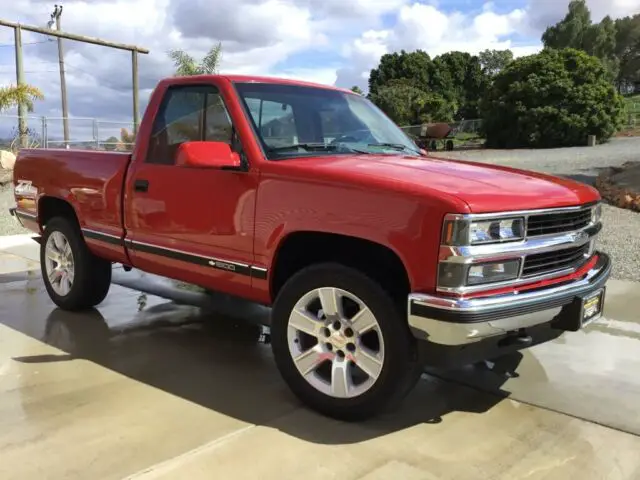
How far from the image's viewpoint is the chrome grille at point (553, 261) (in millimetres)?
3297

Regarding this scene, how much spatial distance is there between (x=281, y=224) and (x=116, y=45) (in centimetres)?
2041

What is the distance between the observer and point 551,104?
3114 cm

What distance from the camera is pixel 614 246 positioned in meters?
8.33

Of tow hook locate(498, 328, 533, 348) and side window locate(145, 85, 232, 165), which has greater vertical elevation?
side window locate(145, 85, 232, 165)

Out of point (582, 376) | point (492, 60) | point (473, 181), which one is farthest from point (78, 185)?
point (492, 60)

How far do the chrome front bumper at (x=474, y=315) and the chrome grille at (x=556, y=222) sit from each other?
0.32 metres

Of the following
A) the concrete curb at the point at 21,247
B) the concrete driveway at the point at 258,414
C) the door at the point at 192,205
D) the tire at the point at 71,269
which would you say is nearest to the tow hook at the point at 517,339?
the concrete driveway at the point at 258,414

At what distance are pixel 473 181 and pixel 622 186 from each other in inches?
393

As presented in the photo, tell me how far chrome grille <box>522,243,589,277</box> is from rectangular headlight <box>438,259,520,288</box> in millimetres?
120

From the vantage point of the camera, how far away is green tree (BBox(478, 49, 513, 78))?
6956cm

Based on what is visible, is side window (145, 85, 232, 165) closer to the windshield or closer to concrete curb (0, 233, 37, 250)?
the windshield

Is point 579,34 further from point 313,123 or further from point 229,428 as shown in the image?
point 229,428

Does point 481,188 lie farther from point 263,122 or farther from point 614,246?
point 614,246

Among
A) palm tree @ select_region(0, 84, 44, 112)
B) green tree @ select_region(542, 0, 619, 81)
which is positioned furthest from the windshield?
green tree @ select_region(542, 0, 619, 81)
